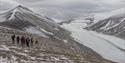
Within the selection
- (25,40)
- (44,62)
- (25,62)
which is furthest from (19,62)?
(25,40)

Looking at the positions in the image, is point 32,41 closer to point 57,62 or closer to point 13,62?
point 57,62

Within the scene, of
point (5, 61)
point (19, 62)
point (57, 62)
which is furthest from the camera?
point (57, 62)

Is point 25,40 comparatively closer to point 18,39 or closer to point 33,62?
point 18,39

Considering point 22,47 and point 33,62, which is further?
point 22,47

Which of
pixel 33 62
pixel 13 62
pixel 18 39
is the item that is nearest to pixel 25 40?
pixel 18 39

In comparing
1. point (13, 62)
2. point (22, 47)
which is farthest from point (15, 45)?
point (13, 62)

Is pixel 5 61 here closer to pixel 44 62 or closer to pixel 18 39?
pixel 44 62

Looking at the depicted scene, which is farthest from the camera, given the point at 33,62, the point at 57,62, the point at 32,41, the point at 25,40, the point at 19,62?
the point at 32,41

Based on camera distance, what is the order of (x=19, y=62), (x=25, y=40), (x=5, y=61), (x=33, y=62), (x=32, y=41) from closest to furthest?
(x=5, y=61) < (x=19, y=62) < (x=33, y=62) < (x=25, y=40) < (x=32, y=41)

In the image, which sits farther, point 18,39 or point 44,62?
point 18,39
